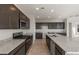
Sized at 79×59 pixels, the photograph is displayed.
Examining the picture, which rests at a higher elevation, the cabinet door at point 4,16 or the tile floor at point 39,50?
the cabinet door at point 4,16

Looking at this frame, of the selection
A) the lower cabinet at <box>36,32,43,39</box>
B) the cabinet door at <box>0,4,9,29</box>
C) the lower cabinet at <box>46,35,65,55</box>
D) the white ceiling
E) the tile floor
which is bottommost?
the tile floor

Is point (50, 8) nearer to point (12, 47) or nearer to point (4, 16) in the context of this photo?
point (4, 16)

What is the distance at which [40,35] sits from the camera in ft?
43.9

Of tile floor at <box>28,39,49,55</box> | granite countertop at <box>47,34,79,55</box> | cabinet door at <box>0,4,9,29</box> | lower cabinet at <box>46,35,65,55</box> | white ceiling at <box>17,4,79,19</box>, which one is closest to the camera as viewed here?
granite countertop at <box>47,34,79,55</box>

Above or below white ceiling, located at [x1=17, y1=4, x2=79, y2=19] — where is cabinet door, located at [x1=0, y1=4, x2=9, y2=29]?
below

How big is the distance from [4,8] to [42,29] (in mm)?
11560

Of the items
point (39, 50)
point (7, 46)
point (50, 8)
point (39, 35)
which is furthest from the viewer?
point (39, 35)

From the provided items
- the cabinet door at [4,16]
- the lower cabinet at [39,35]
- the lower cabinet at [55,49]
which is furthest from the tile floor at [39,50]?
the lower cabinet at [39,35]

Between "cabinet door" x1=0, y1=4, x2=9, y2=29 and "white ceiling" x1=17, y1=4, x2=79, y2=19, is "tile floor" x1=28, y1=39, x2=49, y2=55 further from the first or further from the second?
"cabinet door" x1=0, y1=4, x2=9, y2=29

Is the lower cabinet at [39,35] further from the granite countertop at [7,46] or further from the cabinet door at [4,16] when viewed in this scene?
the cabinet door at [4,16]

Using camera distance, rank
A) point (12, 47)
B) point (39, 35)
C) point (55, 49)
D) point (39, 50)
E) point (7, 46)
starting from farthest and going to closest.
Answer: point (39, 35), point (39, 50), point (55, 49), point (7, 46), point (12, 47)

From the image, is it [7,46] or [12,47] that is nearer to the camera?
[12,47]

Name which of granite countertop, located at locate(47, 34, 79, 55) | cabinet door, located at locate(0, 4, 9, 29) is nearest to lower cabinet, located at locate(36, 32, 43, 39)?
granite countertop, located at locate(47, 34, 79, 55)

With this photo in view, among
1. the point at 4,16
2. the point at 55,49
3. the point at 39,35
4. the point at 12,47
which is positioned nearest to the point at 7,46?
the point at 12,47
